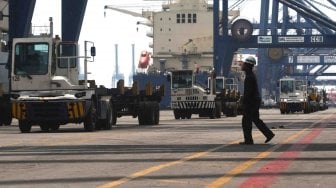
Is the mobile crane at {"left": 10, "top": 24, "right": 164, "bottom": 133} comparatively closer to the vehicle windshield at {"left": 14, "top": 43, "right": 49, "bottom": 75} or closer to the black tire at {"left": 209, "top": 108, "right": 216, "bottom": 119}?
the vehicle windshield at {"left": 14, "top": 43, "right": 49, "bottom": 75}

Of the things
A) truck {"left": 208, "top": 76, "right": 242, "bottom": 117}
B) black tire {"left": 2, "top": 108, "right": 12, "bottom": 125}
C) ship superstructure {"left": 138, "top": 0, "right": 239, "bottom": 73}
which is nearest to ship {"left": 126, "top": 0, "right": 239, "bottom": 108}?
ship superstructure {"left": 138, "top": 0, "right": 239, "bottom": 73}

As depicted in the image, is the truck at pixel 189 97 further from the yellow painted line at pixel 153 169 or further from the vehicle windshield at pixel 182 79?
the yellow painted line at pixel 153 169

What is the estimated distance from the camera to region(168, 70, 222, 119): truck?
172ft

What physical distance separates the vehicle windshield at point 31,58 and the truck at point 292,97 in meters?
45.9

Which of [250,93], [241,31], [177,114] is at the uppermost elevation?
[241,31]

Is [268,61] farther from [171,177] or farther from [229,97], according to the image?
[171,177]

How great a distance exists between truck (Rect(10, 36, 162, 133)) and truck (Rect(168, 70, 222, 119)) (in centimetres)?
2228

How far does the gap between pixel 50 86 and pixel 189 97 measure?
78.9ft

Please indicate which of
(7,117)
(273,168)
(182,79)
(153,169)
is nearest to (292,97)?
(182,79)

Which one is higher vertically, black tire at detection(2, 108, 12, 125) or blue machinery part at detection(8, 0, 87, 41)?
blue machinery part at detection(8, 0, 87, 41)

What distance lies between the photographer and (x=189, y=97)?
52531 mm

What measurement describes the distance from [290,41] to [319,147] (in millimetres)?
88036

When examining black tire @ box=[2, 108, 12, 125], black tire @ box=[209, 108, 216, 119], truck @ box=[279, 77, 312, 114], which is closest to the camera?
black tire @ box=[2, 108, 12, 125]

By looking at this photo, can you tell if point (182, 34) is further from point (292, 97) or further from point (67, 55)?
point (67, 55)
